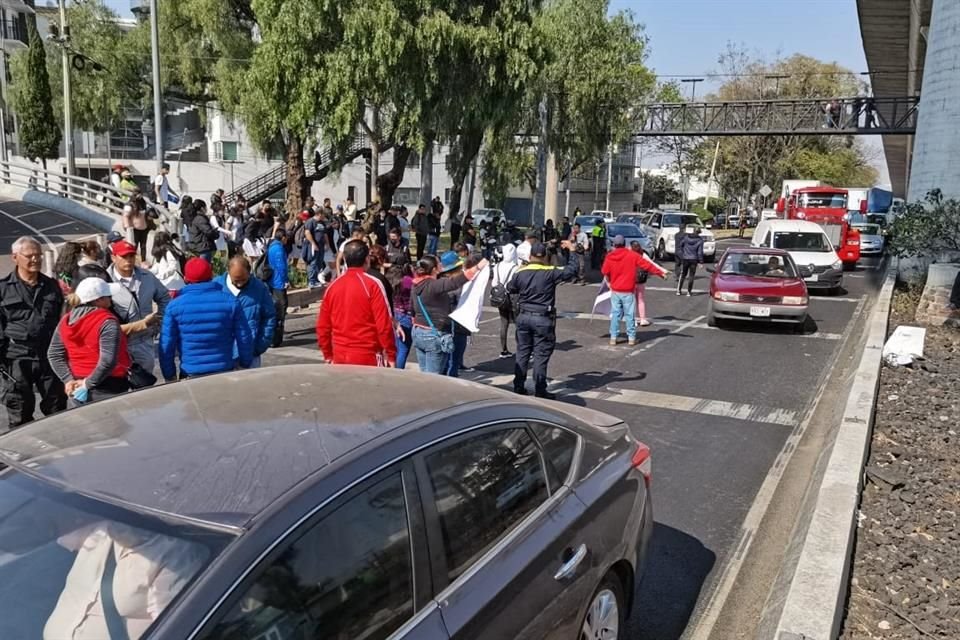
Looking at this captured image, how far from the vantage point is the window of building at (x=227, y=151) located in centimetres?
4838

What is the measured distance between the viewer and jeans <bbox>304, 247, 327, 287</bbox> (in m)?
15.7

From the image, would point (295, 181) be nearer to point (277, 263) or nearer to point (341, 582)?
point (277, 263)

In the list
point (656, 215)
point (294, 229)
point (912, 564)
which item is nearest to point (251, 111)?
point (294, 229)

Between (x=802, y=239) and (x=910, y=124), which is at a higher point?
(x=910, y=124)

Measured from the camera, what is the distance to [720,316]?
13.8m

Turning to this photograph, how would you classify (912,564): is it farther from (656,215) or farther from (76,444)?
(656,215)

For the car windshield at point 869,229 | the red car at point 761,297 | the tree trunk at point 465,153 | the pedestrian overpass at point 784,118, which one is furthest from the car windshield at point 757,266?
the pedestrian overpass at point 784,118

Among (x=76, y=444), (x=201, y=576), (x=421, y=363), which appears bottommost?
(x=421, y=363)

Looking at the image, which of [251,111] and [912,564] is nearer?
[912,564]

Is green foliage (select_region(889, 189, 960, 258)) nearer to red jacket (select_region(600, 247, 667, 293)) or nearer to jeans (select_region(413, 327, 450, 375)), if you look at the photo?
red jacket (select_region(600, 247, 667, 293))

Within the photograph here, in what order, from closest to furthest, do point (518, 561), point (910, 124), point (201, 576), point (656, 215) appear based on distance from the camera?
point (201, 576) → point (518, 561) → point (656, 215) → point (910, 124)

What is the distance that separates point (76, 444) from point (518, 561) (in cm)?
153

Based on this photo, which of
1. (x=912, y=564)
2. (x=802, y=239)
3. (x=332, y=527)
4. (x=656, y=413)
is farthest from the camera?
(x=802, y=239)

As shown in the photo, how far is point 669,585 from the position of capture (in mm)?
4672
